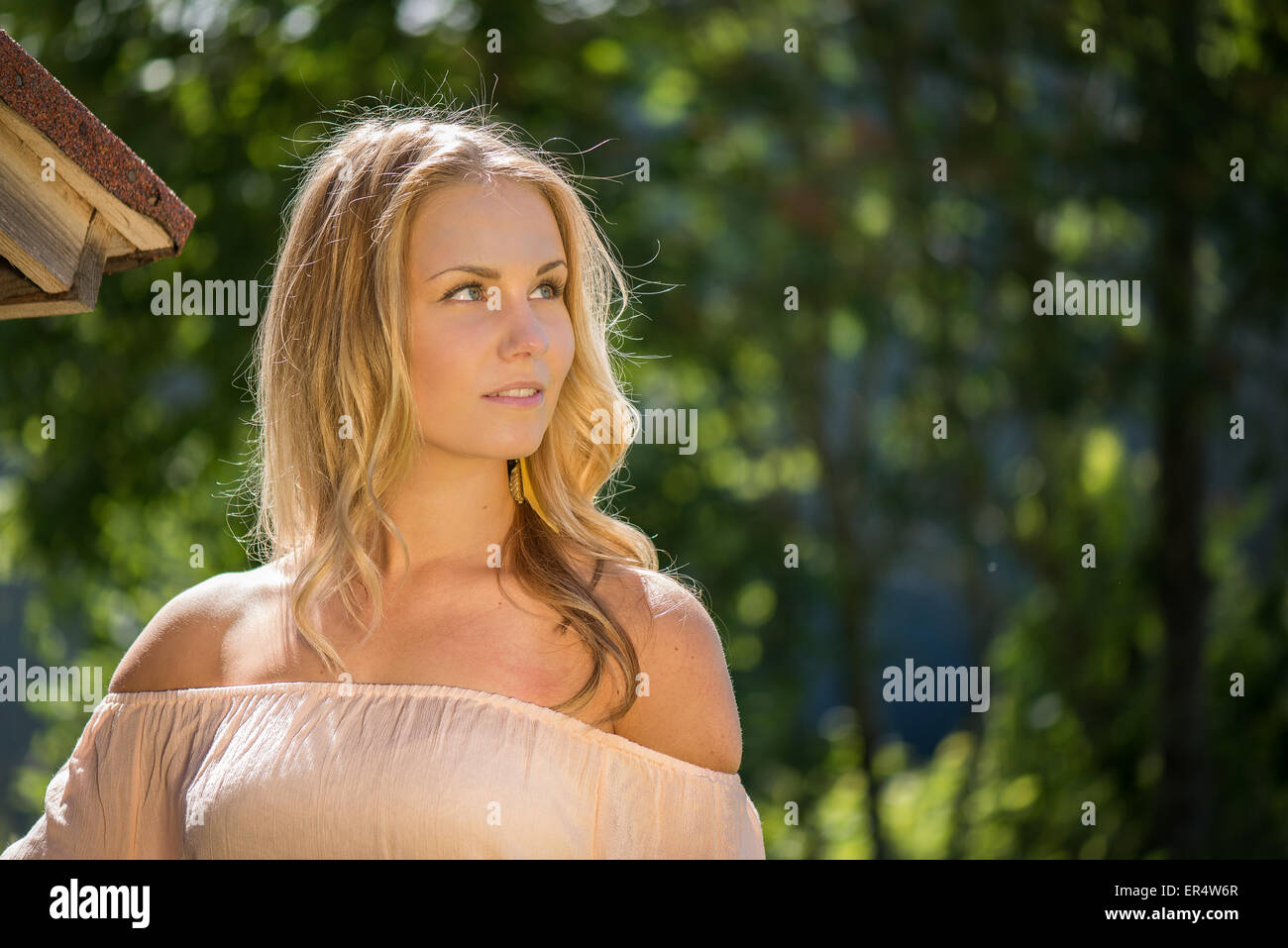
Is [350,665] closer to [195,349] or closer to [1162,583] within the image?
[195,349]

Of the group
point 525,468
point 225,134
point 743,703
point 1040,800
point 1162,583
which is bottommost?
point 1040,800

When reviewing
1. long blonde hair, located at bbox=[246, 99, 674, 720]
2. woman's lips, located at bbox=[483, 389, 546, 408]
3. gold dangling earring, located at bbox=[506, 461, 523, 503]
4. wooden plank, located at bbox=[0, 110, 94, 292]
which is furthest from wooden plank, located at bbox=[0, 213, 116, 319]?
gold dangling earring, located at bbox=[506, 461, 523, 503]

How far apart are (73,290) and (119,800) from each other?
2.32ft

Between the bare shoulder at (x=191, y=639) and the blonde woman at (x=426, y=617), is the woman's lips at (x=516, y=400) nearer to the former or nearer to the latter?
the blonde woman at (x=426, y=617)

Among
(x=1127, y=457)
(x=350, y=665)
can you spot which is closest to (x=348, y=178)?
(x=350, y=665)

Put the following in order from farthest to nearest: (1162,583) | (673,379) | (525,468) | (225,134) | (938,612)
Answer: (938,612), (1162,583), (673,379), (225,134), (525,468)

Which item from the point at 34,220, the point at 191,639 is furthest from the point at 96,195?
the point at 191,639

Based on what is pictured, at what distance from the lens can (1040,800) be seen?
5715mm

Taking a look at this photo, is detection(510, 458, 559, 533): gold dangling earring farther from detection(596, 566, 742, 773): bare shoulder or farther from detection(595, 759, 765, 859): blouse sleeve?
detection(595, 759, 765, 859): blouse sleeve

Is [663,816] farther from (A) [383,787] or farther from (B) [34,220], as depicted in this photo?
(B) [34,220]

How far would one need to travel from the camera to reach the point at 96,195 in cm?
149

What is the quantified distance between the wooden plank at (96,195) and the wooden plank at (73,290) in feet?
0.07

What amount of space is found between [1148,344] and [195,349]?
11.4ft

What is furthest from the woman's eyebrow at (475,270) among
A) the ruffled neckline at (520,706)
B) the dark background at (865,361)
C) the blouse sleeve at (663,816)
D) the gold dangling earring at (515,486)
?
the dark background at (865,361)
